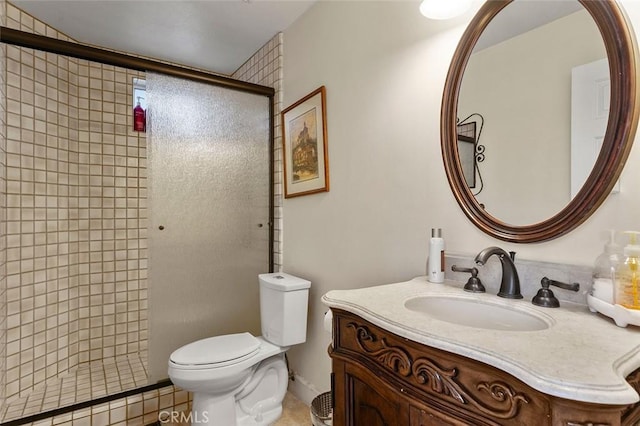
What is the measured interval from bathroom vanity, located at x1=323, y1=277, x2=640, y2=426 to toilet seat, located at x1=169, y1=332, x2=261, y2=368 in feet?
2.87

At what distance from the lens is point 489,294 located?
108 cm

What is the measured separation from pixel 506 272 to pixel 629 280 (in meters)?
0.29

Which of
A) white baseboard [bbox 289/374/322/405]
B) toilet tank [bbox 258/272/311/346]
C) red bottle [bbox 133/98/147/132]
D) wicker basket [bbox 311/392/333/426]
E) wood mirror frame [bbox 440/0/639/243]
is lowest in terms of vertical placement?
white baseboard [bbox 289/374/322/405]

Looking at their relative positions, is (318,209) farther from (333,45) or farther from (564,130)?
(564,130)

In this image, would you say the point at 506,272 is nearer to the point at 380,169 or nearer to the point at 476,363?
the point at 476,363

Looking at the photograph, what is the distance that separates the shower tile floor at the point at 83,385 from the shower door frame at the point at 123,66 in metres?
0.06

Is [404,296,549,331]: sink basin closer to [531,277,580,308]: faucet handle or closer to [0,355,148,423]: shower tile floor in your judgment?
[531,277,580,308]: faucet handle

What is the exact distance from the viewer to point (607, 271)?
0.86 meters

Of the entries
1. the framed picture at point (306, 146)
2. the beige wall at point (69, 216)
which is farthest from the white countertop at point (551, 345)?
the beige wall at point (69, 216)

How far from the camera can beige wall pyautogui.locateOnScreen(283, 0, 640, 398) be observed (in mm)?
1209

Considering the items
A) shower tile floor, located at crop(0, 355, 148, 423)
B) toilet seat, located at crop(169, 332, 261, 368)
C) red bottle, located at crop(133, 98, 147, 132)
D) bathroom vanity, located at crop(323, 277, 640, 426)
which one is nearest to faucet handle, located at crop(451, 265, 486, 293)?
bathroom vanity, located at crop(323, 277, 640, 426)

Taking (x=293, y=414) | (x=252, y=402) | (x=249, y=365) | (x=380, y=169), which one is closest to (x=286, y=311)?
(x=249, y=365)

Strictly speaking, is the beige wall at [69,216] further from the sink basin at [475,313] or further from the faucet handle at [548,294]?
the faucet handle at [548,294]

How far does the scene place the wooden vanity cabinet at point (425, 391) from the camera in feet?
1.86
